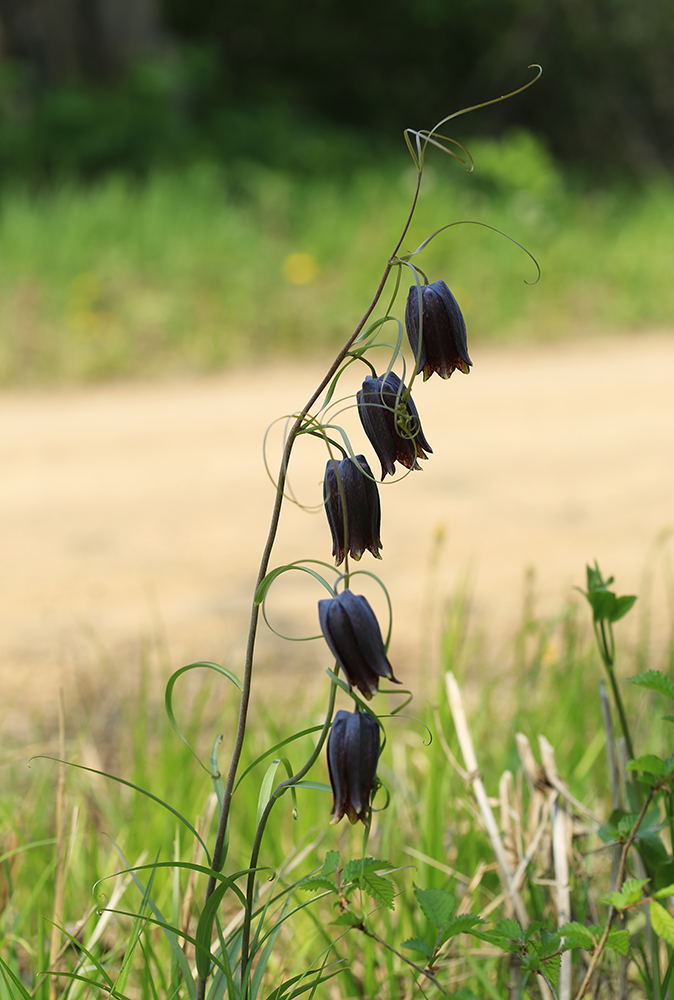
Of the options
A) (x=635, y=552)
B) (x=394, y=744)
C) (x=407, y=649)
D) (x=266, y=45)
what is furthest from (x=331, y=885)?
A: (x=266, y=45)

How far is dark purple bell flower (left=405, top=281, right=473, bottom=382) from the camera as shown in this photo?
990 mm

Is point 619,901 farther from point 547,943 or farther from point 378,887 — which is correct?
point 378,887

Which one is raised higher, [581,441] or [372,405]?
[581,441]

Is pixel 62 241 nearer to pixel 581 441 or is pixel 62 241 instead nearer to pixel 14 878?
pixel 581 441

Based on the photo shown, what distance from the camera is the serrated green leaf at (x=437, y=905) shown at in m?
1.08

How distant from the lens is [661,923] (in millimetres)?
962

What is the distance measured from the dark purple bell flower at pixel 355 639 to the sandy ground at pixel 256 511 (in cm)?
104

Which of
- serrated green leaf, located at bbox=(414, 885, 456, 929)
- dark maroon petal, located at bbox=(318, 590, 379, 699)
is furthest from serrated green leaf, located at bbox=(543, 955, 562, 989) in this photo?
dark maroon petal, located at bbox=(318, 590, 379, 699)

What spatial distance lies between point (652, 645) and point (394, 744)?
1.26m

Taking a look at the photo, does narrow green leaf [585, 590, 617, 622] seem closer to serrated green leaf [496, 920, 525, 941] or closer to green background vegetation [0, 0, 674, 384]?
serrated green leaf [496, 920, 525, 941]

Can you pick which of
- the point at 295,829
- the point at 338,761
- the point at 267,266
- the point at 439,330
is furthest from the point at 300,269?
the point at 338,761

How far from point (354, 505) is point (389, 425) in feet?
0.29

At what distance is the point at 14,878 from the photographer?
161 centimetres

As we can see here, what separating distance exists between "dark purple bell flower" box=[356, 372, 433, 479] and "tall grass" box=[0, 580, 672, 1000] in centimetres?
57
